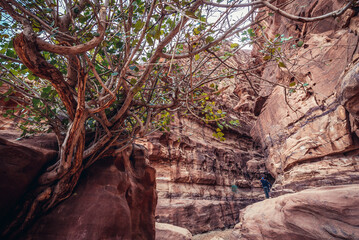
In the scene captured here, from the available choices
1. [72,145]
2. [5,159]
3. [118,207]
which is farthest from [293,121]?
[5,159]

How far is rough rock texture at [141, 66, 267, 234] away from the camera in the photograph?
11758 mm

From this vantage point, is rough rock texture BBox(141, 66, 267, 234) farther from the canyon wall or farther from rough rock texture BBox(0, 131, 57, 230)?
rough rock texture BBox(0, 131, 57, 230)

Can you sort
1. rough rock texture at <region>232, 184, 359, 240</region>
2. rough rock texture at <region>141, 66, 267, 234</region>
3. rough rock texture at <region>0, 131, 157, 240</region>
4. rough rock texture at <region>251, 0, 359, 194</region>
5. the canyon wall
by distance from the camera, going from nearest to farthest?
rough rock texture at <region>0, 131, 157, 240</region>
rough rock texture at <region>232, 184, 359, 240</region>
the canyon wall
rough rock texture at <region>251, 0, 359, 194</region>
rough rock texture at <region>141, 66, 267, 234</region>

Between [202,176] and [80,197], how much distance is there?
492 inches

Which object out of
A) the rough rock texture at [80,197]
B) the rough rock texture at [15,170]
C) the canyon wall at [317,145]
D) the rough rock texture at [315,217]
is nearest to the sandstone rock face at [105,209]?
the rough rock texture at [80,197]

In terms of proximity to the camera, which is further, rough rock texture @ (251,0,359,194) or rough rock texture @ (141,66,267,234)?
rough rock texture @ (141,66,267,234)

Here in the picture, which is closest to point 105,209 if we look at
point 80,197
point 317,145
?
point 80,197

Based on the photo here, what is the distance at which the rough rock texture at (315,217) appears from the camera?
13.3ft

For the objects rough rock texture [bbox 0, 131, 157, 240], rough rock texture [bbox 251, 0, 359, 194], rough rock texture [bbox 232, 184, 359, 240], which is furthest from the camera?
rough rock texture [bbox 251, 0, 359, 194]

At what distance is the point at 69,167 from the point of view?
2672 mm

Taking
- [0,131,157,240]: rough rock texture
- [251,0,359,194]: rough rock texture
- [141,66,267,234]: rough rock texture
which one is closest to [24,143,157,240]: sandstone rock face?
[0,131,157,240]: rough rock texture

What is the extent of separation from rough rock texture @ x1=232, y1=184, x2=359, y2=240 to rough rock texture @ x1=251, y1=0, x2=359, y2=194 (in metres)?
2.28

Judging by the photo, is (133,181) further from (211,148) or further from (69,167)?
(211,148)

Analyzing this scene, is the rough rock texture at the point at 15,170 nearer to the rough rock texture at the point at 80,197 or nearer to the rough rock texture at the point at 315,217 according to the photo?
the rough rock texture at the point at 80,197
